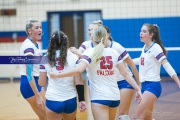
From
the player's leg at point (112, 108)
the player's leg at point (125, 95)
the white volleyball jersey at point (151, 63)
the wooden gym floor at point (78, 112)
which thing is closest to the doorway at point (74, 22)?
the wooden gym floor at point (78, 112)

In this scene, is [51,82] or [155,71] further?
[155,71]

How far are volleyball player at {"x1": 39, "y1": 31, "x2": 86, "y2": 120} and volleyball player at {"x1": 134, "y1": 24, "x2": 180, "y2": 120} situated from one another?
54.4 inches

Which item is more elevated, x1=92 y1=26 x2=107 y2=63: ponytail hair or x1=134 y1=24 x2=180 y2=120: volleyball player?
x1=92 y1=26 x2=107 y2=63: ponytail hair

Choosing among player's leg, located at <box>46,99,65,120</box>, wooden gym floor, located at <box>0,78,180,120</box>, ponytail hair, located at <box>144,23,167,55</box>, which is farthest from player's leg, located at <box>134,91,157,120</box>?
wooden gym floor, located at <box>0,78,180,120</box>

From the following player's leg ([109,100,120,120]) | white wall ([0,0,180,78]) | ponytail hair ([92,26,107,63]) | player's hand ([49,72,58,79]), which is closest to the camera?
player's hand ([49,72,58,79])

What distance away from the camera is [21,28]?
1559 cm

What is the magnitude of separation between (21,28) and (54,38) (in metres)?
10.8

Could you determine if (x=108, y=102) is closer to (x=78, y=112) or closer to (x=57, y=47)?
(x=57, y=47)

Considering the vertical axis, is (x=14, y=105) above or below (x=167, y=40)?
below

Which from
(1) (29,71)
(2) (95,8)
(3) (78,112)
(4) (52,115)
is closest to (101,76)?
(4) (52,115)

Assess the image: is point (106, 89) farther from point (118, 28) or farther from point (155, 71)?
point (118, 28)

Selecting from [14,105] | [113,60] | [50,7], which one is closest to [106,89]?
[113,60]

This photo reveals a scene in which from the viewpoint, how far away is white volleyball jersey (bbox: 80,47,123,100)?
5.03m

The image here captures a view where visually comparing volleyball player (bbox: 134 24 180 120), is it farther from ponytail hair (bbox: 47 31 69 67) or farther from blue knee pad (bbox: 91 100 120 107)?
ponytail hair (bbox: 47 31 69 67)
